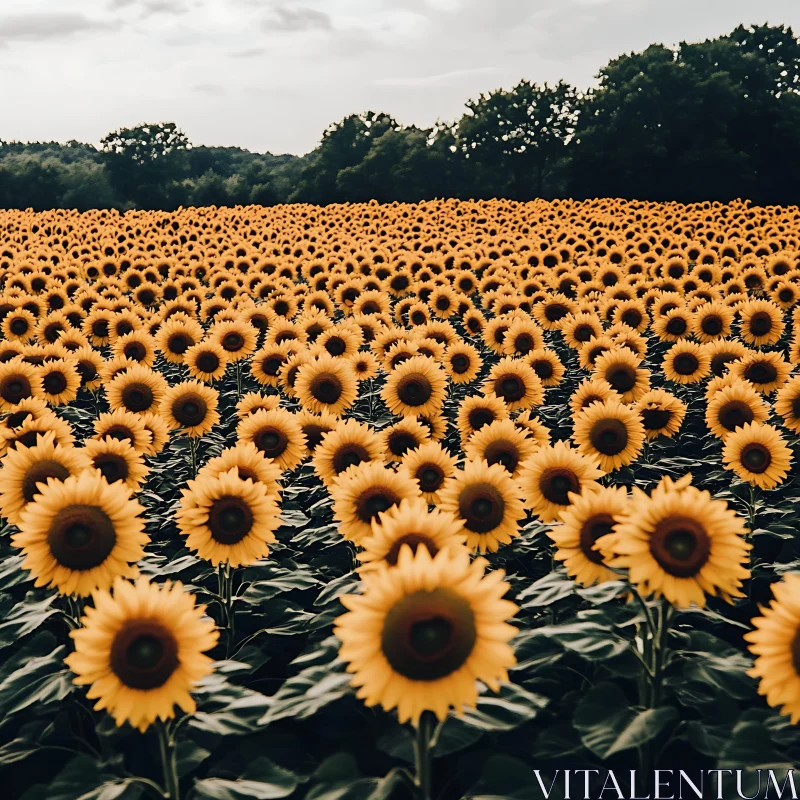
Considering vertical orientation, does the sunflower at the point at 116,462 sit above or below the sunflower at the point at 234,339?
below

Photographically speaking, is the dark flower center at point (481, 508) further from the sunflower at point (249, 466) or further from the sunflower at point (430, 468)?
the sunflower at point (249, 466)

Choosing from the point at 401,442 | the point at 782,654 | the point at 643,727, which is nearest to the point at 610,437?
the point at 401,442

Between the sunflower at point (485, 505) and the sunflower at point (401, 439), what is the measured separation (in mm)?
1463

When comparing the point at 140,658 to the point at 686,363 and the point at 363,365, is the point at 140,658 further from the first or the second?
the point at 686,363

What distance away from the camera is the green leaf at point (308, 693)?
2928 mm

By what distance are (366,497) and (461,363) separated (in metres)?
4.77

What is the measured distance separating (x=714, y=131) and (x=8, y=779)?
2171 inches

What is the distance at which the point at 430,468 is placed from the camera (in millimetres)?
5090

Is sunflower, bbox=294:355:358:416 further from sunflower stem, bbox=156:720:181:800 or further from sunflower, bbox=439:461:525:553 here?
sunflower stem, bbox=156:720:181:800

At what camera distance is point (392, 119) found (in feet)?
229

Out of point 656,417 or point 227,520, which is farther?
point 656,417

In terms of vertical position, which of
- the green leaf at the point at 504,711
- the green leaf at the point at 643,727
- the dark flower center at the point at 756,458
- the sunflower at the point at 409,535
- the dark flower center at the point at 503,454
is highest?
the sunflower at the point at 409,535

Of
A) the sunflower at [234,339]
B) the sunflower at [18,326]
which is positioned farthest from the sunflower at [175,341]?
the sunflower at [18,326]

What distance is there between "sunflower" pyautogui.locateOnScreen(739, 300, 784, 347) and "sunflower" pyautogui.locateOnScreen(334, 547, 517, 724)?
906 cm
